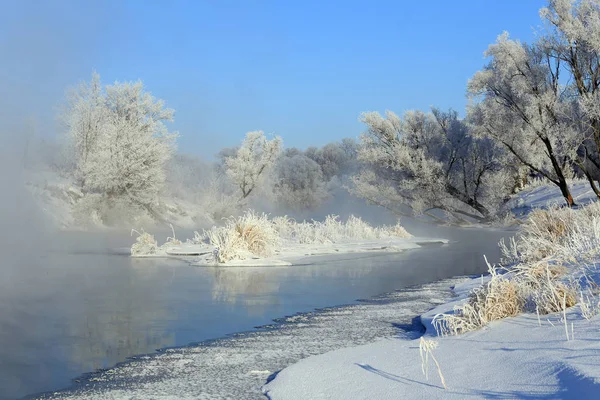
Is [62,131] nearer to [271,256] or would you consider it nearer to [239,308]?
[271,256]

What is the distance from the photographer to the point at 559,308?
4.55 meters

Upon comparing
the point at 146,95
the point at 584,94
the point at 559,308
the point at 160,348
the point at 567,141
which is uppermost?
the point at 146,95

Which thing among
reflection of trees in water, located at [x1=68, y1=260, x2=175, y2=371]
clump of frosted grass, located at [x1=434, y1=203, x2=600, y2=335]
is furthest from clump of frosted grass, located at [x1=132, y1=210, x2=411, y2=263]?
clump of frosted grass, located at [x1=434, y1=203, x2=600, y2=335]

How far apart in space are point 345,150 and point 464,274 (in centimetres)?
6140

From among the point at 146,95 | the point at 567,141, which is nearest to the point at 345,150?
the point at 146,95

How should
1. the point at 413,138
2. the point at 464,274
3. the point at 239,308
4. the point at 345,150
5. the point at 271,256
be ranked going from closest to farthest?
the point at 239,308, the point at 464,274, the point at 271,256, the point at 413,138, the point at 345,150

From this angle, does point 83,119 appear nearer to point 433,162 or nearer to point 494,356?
point 433,162

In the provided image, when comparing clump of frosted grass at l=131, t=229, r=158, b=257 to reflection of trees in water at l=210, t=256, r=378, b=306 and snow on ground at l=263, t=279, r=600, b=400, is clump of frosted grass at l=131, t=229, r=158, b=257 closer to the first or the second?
reflection of trees in water at l=210, t=256, r=378, b=306

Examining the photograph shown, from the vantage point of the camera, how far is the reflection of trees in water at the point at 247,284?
7992 mm

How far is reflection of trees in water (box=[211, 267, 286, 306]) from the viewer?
7992 millimetres

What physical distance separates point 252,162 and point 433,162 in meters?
15.7

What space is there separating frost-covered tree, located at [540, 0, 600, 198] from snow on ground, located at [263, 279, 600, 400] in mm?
16963

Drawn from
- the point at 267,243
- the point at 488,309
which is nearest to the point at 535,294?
the point at 488,309

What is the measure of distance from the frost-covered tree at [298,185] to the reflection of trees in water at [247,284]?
1324 inches
